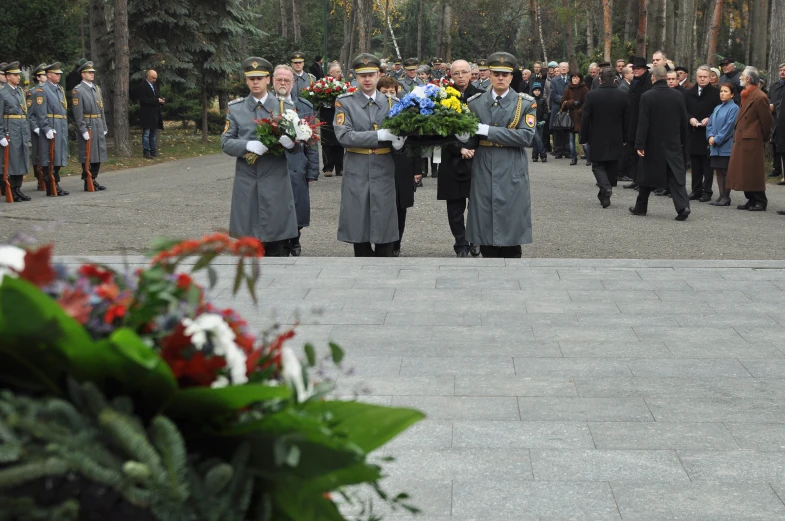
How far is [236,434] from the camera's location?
65.0 inches

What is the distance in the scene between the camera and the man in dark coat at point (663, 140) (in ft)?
47.8

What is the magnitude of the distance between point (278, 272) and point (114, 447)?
25.1 feet

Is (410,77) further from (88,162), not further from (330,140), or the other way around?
(88,162)

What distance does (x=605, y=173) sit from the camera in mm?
Result: 16469

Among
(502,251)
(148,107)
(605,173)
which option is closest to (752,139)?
(605,173)

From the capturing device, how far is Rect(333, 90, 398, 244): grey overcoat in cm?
1005

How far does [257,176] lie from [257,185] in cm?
8

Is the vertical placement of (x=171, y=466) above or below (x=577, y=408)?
above

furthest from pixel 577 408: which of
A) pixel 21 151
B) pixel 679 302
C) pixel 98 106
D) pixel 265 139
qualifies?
pixel 98 106

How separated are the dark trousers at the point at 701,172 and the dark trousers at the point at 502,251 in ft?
25.0

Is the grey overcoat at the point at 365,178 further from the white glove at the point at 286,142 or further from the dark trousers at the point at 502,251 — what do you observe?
the dark trousers at the point at 502,251

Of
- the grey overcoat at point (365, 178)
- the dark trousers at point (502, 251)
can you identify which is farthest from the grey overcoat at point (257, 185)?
the dark trousers at point (502, 251)

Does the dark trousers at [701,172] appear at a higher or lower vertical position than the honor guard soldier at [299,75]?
lower

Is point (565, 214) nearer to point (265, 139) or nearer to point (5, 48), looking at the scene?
point (265, 139)
